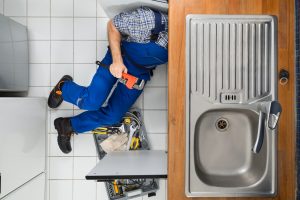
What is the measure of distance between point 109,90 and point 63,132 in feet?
1.51

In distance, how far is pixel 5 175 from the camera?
1498 mm

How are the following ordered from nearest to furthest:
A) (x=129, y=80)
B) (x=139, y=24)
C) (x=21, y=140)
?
(x=139, y=24) → (x=129, y=80) → (x=21, y=140)

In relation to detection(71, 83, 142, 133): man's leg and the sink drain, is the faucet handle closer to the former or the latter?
the sink drain

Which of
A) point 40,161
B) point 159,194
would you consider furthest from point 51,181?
point 159,194

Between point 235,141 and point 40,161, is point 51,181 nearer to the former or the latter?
point 40,161

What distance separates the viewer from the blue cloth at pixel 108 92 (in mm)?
1597

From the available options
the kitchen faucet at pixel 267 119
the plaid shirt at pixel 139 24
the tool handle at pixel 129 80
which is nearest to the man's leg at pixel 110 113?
the tool handle at pixel 129 80

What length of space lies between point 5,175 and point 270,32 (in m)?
1.51

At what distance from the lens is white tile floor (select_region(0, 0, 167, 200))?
197 cm

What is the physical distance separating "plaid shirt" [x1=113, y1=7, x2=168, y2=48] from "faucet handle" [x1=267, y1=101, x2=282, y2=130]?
0.73 metres

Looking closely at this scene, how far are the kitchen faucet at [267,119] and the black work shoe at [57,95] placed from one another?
4.37ft

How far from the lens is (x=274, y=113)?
0.96 m

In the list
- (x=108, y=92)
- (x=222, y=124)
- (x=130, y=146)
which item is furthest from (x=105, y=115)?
(x=222, y=124)

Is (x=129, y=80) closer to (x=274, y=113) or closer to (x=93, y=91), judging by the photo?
(x=93, y=91)
